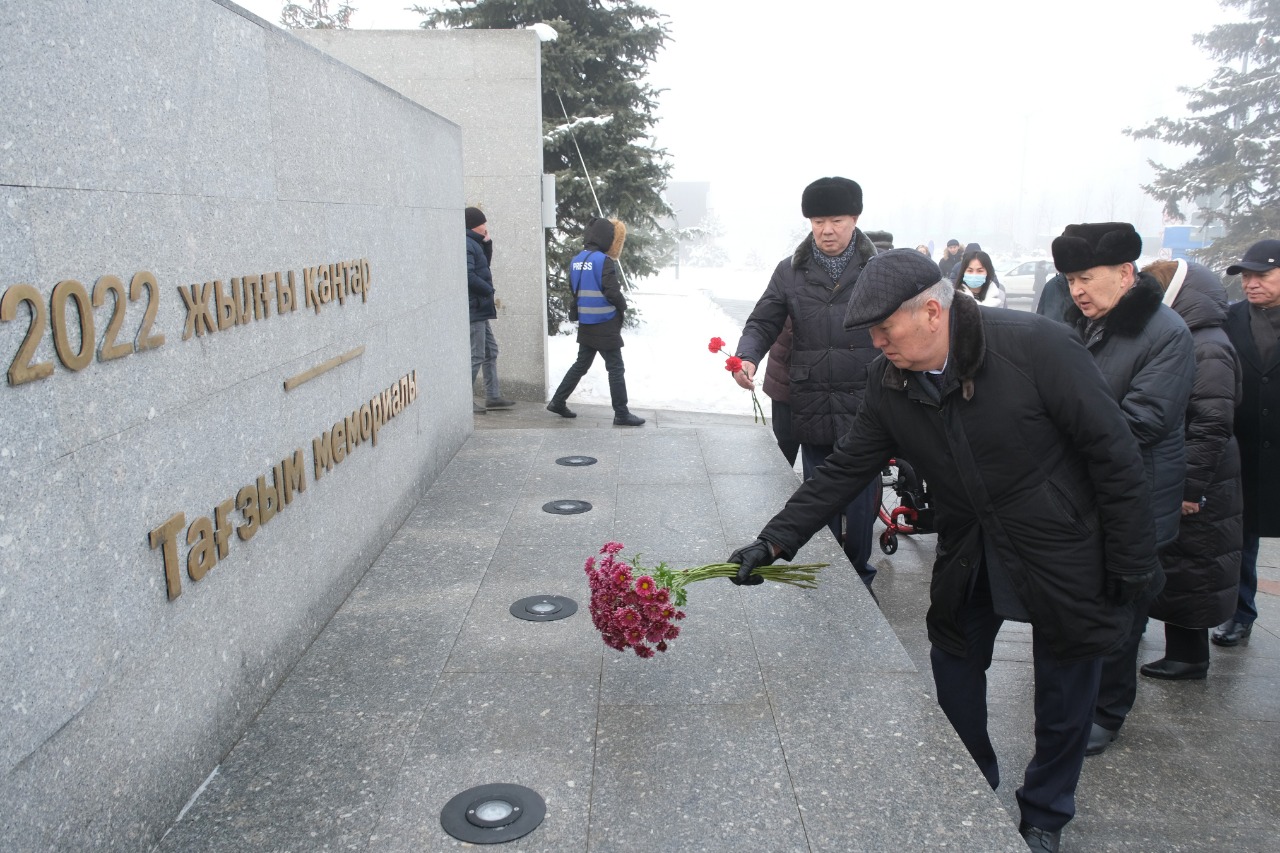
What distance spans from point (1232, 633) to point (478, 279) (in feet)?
21.2

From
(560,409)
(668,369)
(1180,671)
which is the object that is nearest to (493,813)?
(1180,671)

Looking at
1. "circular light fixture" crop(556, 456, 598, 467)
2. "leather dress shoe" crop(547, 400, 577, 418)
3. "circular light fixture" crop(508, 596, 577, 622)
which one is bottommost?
"leather dress shoe" crop(547, 400, 577, 418)

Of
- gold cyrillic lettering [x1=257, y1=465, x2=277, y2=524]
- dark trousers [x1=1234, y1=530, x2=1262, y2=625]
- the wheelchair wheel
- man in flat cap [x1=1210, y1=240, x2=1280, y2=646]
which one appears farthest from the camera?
the wheelchair wheel

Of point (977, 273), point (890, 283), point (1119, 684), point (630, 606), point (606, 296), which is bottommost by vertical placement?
point (1119, 684)

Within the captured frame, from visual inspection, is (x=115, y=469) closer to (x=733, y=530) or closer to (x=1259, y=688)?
(x=733, y=530)

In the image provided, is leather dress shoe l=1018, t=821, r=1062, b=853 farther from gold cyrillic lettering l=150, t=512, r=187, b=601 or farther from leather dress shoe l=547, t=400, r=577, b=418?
leather dress shoe l=547, t=400, r=577, b=418

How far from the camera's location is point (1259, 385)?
179 inches

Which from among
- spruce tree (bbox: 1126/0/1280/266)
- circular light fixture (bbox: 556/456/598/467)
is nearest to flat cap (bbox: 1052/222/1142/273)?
circular light fixture (bbox: 556/456/598/467)

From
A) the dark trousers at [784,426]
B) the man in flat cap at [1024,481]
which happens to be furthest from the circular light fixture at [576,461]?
the man in flat cap at [1024,481]

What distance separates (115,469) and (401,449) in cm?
295

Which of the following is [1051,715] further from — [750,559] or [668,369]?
[668,369]

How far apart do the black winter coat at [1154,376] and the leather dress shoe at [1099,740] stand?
758mm

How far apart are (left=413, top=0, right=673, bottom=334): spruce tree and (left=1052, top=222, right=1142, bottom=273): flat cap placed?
36.2 feet

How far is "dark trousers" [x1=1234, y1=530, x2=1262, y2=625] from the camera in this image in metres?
4.76
